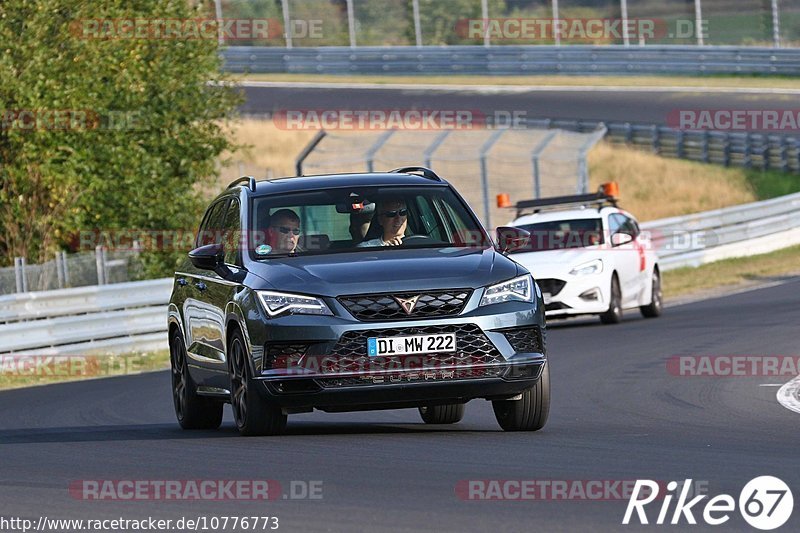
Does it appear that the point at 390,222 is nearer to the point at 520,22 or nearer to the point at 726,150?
the point at 726,150

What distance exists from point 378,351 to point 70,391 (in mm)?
8107

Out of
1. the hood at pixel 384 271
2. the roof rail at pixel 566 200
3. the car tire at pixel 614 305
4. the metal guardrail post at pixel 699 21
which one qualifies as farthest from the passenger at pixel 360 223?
the metal guardrail post at pixel 699 21

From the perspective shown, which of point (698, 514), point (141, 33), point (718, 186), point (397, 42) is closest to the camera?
point (698, 514)

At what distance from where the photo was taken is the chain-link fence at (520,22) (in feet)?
163

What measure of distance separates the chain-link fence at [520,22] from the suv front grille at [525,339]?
40737 mm

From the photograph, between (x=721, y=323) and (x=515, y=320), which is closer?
(x=515, y=320)

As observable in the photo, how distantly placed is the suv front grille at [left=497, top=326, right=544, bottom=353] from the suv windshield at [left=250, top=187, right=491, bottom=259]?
0.94 meters

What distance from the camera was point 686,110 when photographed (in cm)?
4588

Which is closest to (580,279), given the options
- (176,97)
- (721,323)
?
(721,323)

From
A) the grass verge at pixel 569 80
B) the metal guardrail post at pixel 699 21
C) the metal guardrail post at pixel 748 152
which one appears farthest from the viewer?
the metal guardrail post at pixel 699 21

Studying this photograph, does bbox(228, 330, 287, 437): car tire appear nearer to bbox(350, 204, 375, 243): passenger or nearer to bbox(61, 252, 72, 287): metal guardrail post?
bbox(350, 204, 375, 243): passenger

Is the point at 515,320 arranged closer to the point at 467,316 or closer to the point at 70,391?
the point at 467,316

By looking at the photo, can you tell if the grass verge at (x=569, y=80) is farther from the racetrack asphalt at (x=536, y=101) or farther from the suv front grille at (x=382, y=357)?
the suv front grille at (x=382, y=357)

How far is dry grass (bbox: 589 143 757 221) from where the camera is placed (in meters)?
39.9
